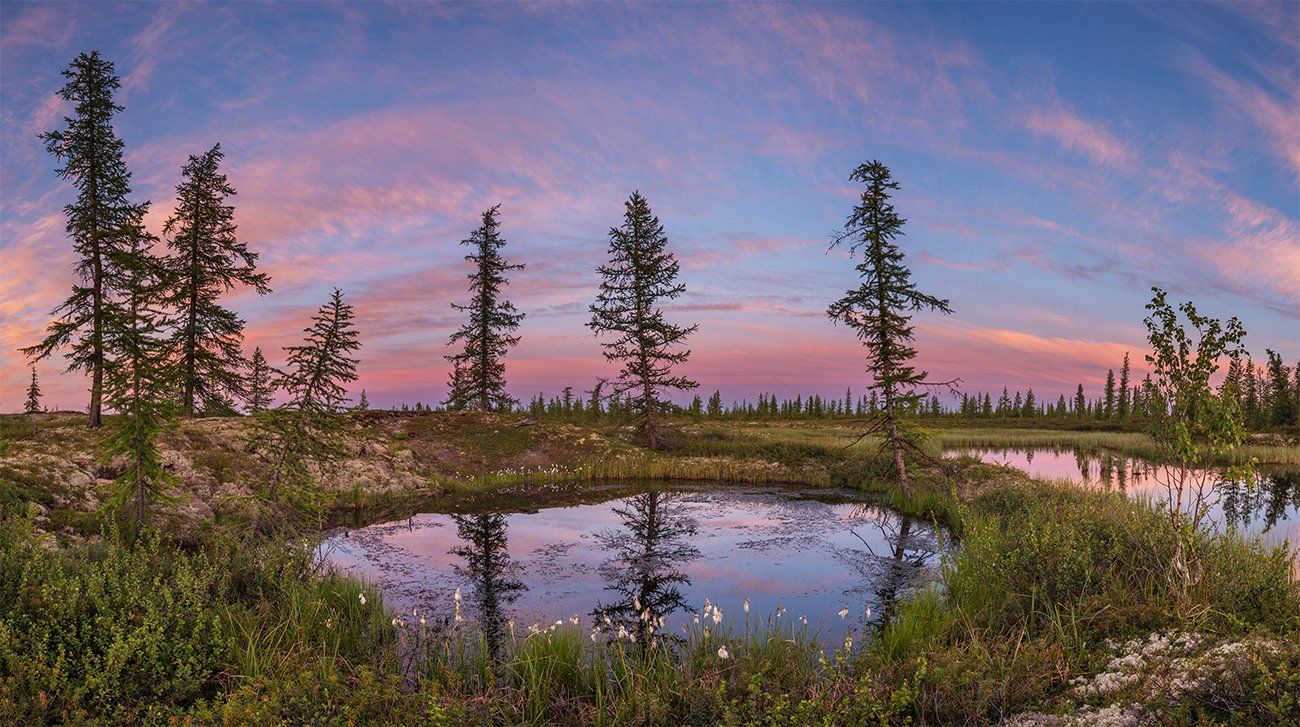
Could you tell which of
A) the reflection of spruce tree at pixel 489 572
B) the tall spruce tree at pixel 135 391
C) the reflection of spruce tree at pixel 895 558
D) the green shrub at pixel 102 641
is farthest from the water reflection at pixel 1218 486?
the tall spruce tree at pixel 135 391

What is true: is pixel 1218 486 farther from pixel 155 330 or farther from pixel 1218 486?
pixel 155 330

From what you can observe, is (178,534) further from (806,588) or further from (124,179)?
(124,179)

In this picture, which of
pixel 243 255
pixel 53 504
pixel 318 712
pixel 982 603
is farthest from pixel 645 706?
pixel 243 255

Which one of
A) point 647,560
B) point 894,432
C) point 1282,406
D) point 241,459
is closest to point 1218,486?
point 894,432

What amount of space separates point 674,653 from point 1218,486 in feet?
69.6

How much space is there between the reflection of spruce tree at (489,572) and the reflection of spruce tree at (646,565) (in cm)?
176

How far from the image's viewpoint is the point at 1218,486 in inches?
798

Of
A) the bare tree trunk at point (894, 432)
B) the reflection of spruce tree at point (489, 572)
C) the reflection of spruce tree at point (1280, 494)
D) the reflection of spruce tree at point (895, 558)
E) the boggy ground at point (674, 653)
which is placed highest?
the bare tree trunk at point (894, 432)

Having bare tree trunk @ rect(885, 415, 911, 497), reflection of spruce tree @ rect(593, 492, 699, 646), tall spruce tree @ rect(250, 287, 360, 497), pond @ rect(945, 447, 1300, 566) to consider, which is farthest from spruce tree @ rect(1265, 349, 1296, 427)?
tall spruce tree @ rect(250, 287, 360, 497)

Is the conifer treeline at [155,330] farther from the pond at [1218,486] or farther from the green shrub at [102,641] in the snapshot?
the pond at [1218,486]

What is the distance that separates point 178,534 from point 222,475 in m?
6.43

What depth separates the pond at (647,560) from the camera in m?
11.2

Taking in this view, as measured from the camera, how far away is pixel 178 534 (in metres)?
14.5

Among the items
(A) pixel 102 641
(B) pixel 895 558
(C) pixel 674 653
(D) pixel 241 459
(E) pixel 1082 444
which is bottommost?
(E) pixel 1082 444
